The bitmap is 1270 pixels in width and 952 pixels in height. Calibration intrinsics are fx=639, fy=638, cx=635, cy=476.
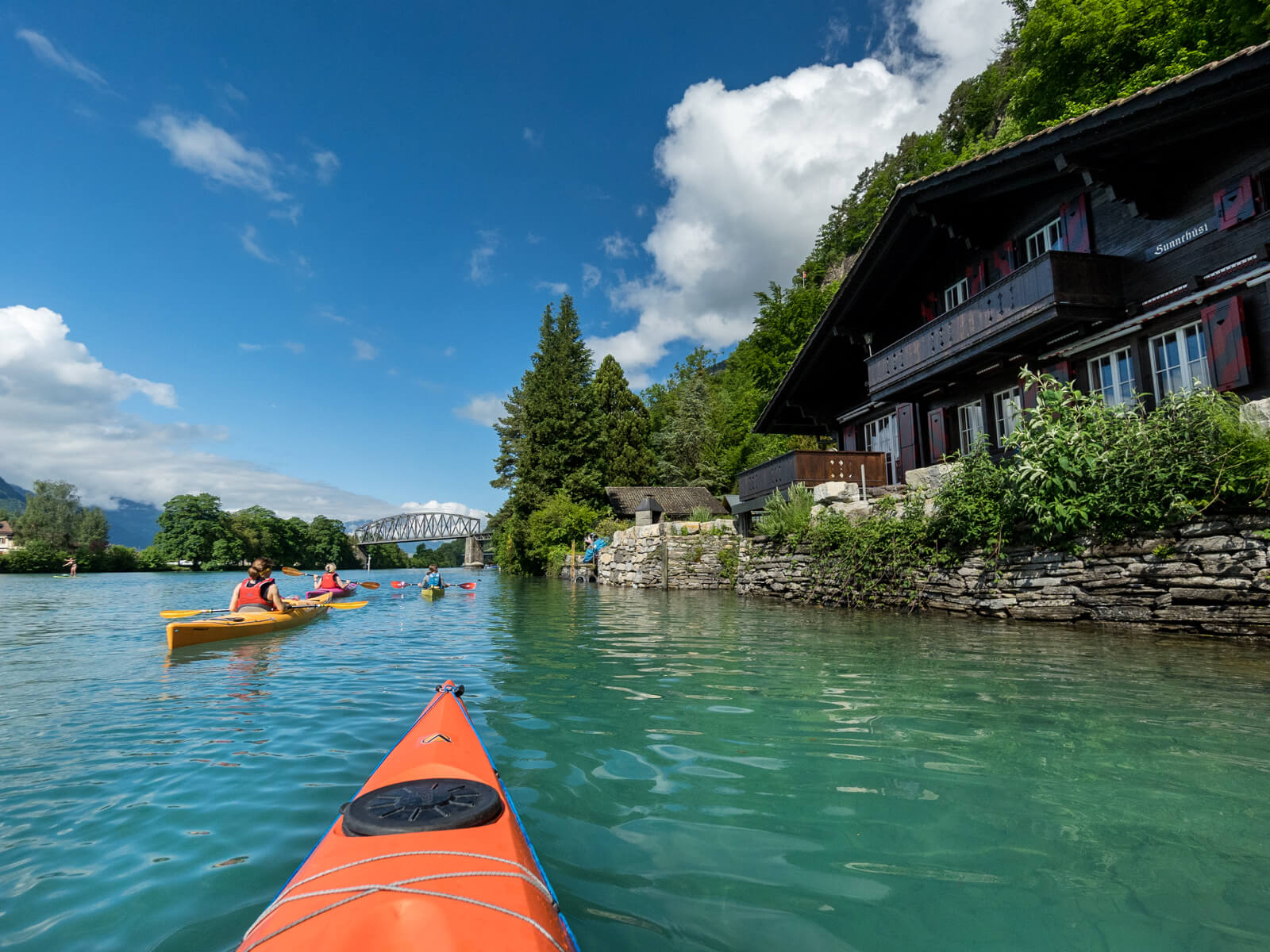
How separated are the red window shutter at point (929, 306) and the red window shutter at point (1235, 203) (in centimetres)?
672

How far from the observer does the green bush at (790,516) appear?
1681cm

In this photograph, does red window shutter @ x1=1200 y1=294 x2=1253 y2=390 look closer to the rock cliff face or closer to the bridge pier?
the rock cliff face

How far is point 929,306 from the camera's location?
1742cm

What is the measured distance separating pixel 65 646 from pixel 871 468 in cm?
1781

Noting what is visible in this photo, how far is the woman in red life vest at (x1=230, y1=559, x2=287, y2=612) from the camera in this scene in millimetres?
12617

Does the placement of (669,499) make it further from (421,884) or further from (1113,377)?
(421,884)

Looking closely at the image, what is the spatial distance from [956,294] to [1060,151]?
520 cm

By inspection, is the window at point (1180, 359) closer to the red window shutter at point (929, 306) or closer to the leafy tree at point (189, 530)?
the red window shutter at point (929, 306)

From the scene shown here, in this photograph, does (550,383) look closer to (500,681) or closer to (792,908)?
(500,681)

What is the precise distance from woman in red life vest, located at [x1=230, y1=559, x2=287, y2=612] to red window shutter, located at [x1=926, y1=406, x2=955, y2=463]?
1582cm

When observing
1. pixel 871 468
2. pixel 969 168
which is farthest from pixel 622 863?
pixel 871 468

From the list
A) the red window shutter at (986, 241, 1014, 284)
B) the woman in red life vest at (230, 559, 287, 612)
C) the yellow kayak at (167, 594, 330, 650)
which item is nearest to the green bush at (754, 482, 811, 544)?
the red window shutter at (986, 241, 1014, 284)

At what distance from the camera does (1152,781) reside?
12.5 ft

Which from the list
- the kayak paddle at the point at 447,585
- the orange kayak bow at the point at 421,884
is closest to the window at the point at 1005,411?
the orange kayak bow at the point at 421,884
